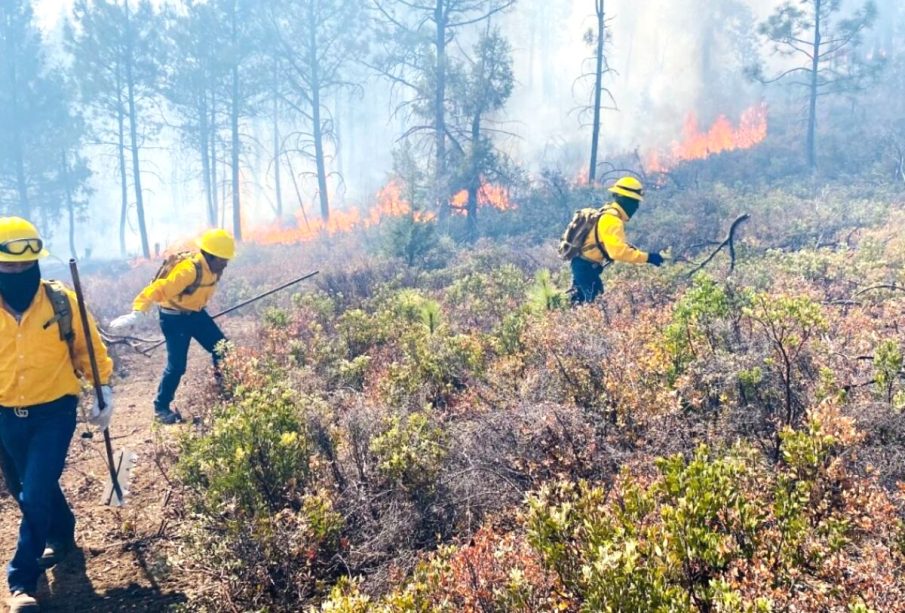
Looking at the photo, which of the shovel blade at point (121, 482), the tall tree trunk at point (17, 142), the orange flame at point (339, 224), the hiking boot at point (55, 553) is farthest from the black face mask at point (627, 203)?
the tall tree trunk at point (17, 142)

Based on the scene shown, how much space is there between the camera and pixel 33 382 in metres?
3.37

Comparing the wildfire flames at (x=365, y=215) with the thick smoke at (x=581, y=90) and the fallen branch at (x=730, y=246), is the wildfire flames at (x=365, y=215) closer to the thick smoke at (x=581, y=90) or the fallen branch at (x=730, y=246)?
A: the thick smoke at (x=581, y=90)

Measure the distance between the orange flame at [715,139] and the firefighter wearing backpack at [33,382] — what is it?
23297 millimetres

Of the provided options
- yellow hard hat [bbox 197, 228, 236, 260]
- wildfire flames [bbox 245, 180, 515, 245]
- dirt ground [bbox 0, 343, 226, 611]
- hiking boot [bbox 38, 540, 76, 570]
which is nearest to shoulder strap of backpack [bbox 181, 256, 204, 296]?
yellow hard hat [bbox 197, 228, 236, 260]

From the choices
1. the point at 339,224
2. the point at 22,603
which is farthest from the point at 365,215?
the point at 22,603

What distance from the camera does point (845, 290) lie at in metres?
6.68

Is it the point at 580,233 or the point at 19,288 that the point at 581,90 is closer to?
the point at 580,233

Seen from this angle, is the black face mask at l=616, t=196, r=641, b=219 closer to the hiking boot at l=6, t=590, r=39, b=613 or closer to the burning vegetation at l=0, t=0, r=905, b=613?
the burning vegetation at l=0, t=0, r=905, b=613

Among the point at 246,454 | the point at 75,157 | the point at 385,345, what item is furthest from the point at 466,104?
the point at 75,157

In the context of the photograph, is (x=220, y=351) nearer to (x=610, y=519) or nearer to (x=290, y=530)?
(x=290, y=530)

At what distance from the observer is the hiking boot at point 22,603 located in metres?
3.06

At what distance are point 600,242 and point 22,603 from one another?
5612mm

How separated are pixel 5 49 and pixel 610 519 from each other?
39.2 meters

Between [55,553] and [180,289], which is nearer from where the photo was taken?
[55,553]
